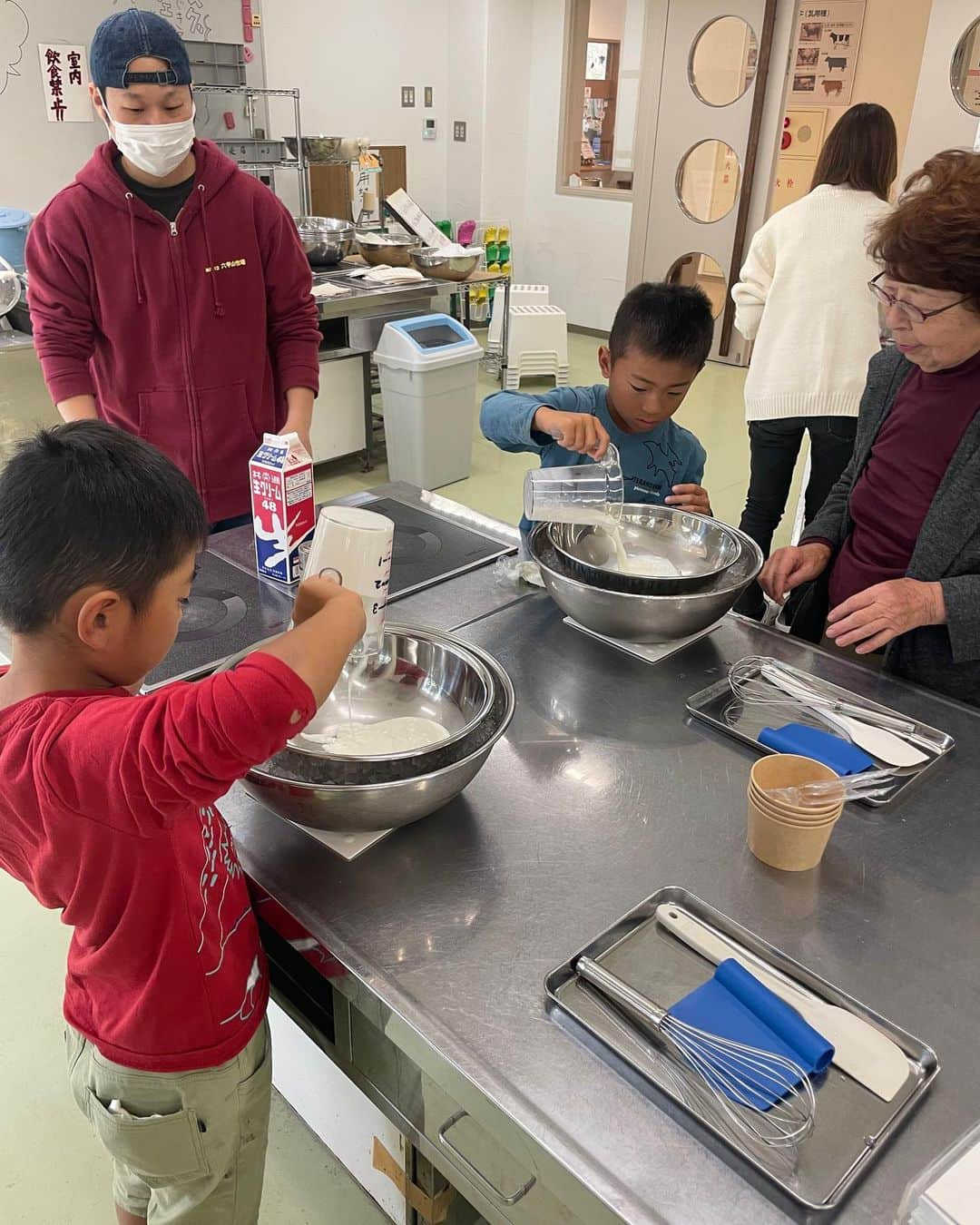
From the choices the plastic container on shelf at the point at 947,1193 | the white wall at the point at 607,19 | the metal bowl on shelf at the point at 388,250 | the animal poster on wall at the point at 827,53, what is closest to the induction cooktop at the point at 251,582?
the plastic container on shelf at the point at 947,1193

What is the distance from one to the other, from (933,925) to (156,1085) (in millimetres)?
761

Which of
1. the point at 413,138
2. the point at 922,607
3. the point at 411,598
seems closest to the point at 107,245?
the point at 411,598

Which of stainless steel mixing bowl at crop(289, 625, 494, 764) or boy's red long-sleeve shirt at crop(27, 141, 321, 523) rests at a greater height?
boy's red long-sleeve shirt at crop(27, 141, 321, 523)

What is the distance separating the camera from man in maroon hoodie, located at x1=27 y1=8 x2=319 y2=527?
164 cm

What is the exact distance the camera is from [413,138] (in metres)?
6.09

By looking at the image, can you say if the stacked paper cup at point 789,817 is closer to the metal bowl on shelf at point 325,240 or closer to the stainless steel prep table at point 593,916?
the stainless steel prep table at point 593,916

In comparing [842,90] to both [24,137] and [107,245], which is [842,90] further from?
[107,245]

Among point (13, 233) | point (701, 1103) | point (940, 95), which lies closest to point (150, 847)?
point (701, 1103)

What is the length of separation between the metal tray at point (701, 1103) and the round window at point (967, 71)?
Result: 5180 millimetres

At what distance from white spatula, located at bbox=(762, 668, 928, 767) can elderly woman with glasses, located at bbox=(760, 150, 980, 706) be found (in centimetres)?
10

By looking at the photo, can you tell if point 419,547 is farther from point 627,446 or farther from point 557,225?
point 557,225

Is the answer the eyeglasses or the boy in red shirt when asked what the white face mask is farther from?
the eyeglasses

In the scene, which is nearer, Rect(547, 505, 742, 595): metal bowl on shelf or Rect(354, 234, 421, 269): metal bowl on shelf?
Rect(547, 505, 742, 595): metal bowl on shelf

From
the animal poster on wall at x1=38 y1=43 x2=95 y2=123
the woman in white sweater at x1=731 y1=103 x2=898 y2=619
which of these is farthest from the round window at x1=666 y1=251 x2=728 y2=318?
the animal poster on wall at x1=38 y1=43 x2=95 y2=123
